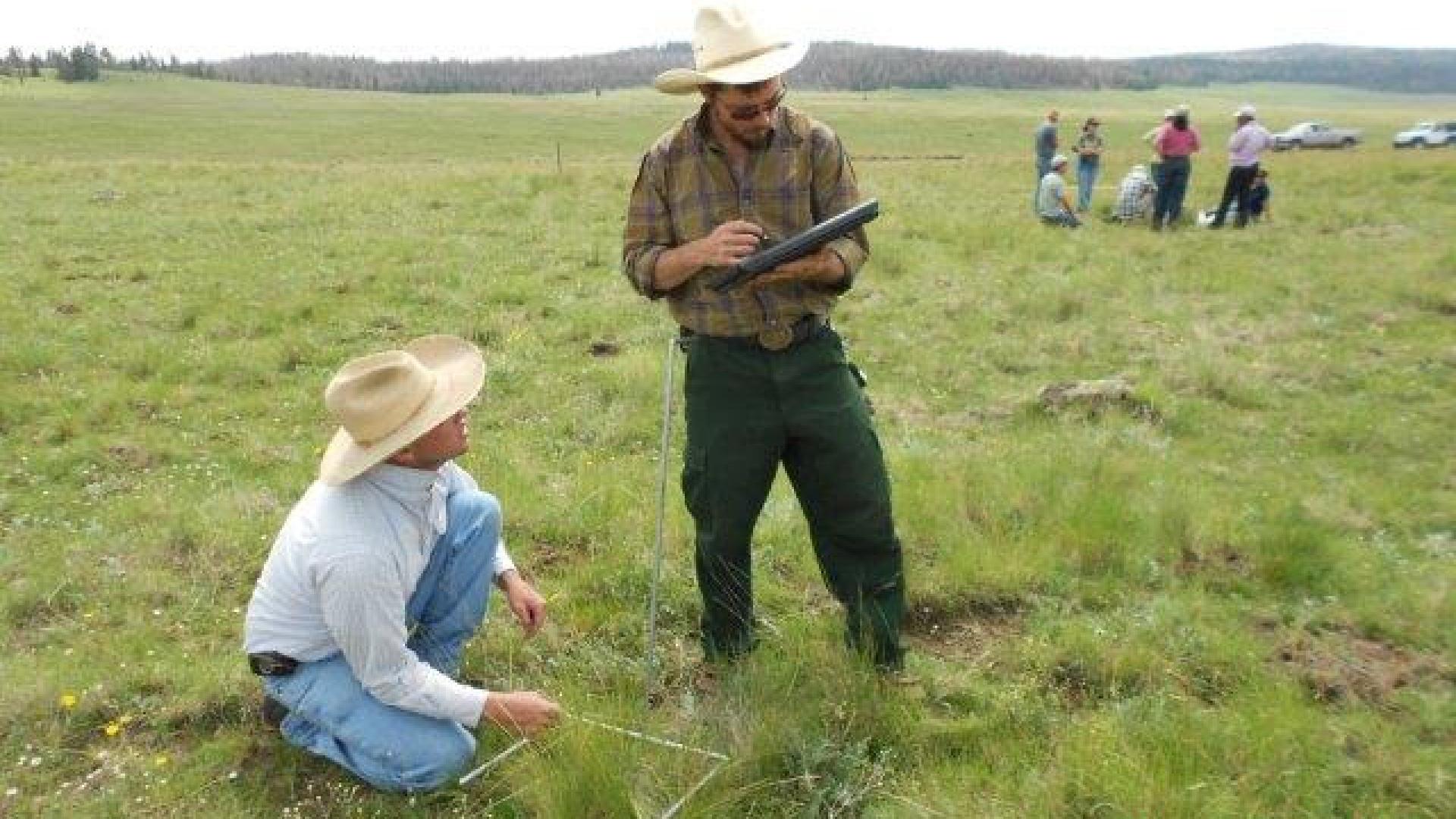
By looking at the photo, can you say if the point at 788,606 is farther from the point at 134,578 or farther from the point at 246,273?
the point at 246,273

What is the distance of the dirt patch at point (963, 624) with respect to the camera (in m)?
4.55

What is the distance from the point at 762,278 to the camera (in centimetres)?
348

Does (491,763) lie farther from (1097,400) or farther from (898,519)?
(1097,400)

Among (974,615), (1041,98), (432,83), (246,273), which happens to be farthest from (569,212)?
(432,83)

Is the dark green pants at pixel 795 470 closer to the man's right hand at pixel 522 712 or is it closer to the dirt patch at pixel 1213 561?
the man's right hand at pixel 522 712

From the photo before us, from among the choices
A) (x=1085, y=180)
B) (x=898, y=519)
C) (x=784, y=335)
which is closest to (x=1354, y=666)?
(x=898, y=519)

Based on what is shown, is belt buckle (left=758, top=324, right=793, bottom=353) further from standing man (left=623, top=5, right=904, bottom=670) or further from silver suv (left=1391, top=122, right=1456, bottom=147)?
silver suv (left=1391, top=122, right=1456, bottom=147)

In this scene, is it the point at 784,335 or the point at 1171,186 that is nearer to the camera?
Result: the point at 784,335

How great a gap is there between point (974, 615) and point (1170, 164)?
13541mm

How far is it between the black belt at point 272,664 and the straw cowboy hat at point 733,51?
2324mm

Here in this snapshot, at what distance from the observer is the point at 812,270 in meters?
3.47

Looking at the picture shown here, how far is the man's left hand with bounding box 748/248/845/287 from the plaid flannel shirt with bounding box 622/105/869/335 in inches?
2.1

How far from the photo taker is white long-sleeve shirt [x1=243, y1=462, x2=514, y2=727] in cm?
334

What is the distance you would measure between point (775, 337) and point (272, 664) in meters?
2.05
